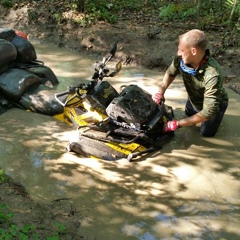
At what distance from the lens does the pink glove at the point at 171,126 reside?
4.50 metres

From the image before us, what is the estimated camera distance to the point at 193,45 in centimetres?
402

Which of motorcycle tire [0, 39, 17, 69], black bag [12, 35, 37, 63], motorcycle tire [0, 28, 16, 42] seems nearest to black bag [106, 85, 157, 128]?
motorcycle tire [0, 39, 17, 69]

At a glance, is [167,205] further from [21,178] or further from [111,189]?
[21,178]

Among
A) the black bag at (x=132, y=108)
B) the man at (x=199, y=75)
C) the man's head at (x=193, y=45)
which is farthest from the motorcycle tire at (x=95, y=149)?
the man's head at (x=193, y=45)

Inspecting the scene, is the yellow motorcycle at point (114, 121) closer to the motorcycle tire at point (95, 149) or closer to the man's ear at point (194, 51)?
the motorcycle tire at point (95, 149)

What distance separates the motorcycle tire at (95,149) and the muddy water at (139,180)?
82 millimetres

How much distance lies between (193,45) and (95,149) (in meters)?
1.77

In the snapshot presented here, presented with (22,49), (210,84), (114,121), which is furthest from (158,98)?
(22,49)

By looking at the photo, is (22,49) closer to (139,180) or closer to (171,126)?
(171,126)

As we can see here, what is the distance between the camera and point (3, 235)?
2.91 m

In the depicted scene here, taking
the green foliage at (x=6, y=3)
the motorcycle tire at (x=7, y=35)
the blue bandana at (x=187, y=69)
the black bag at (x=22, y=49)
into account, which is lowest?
the black bag at (x=22, y=49)

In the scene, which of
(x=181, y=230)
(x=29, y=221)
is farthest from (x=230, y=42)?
(x=29, y=221)

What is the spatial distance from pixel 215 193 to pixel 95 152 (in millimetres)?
1560

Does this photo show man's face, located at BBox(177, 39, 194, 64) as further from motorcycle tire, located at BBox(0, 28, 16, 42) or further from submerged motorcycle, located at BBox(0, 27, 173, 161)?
motorcycle tire, located at BBox(0, 28, 16, 42)
